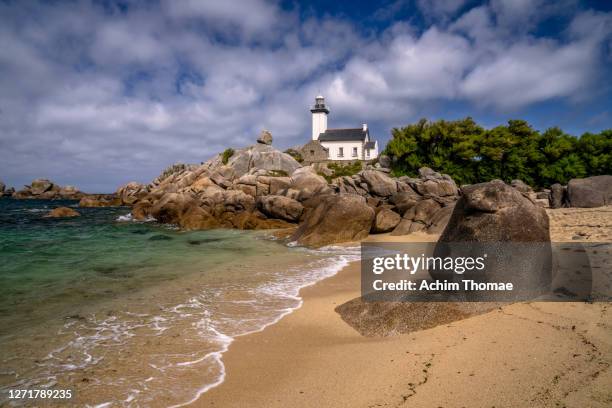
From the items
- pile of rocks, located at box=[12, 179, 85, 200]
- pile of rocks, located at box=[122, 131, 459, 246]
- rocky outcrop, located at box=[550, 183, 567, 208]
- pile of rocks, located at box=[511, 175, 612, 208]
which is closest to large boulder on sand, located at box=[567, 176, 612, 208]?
pile of rocks, located at box=[511, 175, 612, 208]

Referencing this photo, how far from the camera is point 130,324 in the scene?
6.17 metres

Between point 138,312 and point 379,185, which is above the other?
point 379,185

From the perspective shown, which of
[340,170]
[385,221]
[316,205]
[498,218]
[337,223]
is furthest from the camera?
[340,170]

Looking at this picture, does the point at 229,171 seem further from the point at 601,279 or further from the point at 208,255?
the point at 601,279

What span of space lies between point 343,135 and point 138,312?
63.6 metres

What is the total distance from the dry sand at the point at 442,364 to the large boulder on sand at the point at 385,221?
1273cm

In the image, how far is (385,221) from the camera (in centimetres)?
1814

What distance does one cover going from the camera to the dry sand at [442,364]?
3174mm

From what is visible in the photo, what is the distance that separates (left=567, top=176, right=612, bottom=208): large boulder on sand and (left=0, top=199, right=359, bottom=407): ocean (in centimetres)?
1660

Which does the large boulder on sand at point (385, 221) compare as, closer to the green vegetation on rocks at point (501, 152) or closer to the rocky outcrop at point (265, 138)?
the green vegetation on rocks at point (501, 152)

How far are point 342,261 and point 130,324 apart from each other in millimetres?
7204

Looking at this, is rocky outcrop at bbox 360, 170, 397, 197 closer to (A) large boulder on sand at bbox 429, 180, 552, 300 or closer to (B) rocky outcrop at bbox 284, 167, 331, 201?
(B) rocky outcrop at bbox 284, 167, 331, 201

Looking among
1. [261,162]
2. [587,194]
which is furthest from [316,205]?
[261,162]

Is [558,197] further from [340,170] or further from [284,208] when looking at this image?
[340,170]
